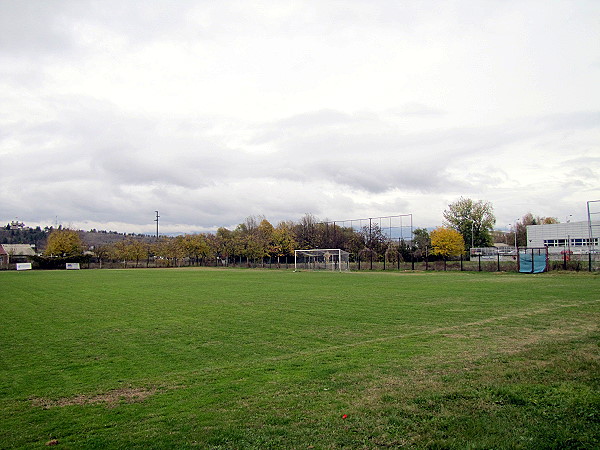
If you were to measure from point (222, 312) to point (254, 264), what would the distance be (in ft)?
193

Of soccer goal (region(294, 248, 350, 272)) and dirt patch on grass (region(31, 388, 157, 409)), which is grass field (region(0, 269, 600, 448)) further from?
soccer goal (region(294, 248, 350, 272))

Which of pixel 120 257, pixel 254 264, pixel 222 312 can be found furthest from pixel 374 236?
pixel 222 312

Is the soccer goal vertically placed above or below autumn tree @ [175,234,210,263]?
below

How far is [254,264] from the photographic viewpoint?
2913 inches

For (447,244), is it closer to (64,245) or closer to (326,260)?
(326,260)

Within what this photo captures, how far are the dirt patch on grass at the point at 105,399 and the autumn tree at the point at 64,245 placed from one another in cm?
8717

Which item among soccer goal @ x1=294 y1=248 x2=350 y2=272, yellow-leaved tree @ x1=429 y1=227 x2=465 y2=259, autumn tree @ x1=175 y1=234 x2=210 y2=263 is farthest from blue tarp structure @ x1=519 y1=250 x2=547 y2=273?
autumn tree @ x1=175 y1=234 x2=210 y2=263

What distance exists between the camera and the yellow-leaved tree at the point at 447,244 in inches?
2972

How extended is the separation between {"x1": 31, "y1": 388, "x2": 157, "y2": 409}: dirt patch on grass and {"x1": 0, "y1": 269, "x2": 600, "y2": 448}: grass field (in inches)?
1.2

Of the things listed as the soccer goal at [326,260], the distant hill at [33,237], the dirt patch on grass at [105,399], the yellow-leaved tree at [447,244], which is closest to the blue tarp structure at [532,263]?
the soccer goal at [326,260]

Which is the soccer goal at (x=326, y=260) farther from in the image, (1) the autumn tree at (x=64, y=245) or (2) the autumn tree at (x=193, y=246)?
(1) the autumn tree at (x=64, y=245)

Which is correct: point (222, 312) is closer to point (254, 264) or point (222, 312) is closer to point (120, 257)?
point (254, 264)


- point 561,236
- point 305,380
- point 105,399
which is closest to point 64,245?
point 105,399

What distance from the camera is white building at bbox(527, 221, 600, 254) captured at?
66.7 metres
